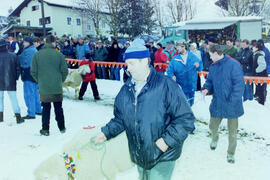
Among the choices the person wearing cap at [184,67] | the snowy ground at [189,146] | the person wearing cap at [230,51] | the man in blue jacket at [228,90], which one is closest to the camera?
the snowy ground at [189,146]

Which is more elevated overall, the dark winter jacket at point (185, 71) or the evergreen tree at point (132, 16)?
the evergreen tree at point (132, 16)

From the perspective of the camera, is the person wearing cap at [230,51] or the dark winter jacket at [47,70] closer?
the dark winter jacket at [47,70]

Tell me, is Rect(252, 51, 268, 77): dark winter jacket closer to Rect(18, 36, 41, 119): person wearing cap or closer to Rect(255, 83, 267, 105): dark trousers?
Rect(255, 83, 267, 105): dark trousers

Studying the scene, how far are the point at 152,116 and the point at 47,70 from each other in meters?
3.61

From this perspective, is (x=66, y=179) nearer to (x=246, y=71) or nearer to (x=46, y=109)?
(x=46, y=109)

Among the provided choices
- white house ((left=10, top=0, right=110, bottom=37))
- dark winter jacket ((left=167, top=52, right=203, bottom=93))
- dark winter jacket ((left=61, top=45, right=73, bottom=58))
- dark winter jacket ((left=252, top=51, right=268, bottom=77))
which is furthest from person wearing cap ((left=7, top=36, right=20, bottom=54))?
white house ((left=10, top=0, right=110, bottom=37))

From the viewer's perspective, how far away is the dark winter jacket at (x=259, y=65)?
7.54m

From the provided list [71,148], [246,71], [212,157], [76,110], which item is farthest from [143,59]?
[246,71]

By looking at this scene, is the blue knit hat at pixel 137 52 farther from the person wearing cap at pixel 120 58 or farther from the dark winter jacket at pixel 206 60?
the dark winter jacket at pixel 206 60

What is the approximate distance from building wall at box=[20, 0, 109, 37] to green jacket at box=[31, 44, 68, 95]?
39211 mm

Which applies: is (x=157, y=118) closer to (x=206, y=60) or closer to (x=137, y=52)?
(x=137, y=52)

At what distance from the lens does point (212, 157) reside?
4512mm

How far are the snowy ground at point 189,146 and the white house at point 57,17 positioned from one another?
37.8 meters

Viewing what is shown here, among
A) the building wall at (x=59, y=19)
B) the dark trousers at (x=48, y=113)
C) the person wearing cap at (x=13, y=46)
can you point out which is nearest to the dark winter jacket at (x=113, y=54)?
the person wearing cap at (x=13, y=46)
